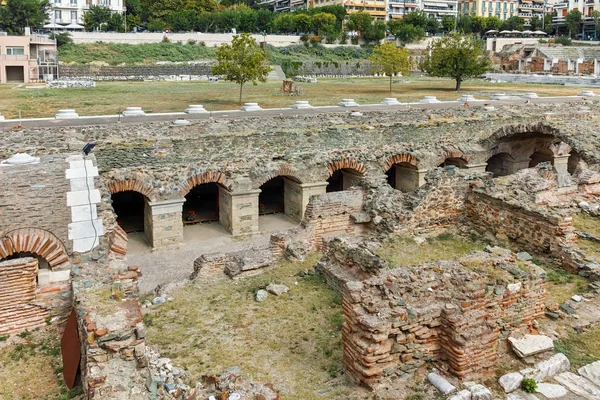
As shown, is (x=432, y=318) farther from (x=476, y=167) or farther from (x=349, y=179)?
(x=476, y=167)

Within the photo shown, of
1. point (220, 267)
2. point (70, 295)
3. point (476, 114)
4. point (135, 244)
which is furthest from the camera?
point (476, 114)

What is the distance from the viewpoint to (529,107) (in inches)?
1124

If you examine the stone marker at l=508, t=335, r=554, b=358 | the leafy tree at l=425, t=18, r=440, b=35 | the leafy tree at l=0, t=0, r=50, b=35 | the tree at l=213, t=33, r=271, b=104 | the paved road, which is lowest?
the stone marker at l=508, t=335, r=554, b=358

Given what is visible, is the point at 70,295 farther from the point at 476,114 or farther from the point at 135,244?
the point at 476,114

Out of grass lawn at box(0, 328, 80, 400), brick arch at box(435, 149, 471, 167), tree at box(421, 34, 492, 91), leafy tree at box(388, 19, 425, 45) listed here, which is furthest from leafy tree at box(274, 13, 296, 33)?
grass lawn at box(0, 328, 80, 400)

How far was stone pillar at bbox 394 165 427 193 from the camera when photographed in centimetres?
2184

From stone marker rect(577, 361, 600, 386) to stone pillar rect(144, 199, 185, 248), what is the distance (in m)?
12.5

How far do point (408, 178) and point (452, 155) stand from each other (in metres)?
2.21

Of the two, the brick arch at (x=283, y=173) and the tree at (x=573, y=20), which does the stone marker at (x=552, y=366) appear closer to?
the brick arch at (x=283, y=173)

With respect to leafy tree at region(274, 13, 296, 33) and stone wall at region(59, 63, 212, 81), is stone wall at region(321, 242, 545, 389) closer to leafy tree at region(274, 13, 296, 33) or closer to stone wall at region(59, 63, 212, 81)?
stone wall at region(59, 63, 212, 81)

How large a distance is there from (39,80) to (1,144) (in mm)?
41044

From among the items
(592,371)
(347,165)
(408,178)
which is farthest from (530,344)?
(408,178)

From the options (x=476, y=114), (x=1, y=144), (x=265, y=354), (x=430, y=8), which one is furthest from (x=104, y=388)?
(x=430, y=8)

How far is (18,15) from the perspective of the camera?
216 ft
